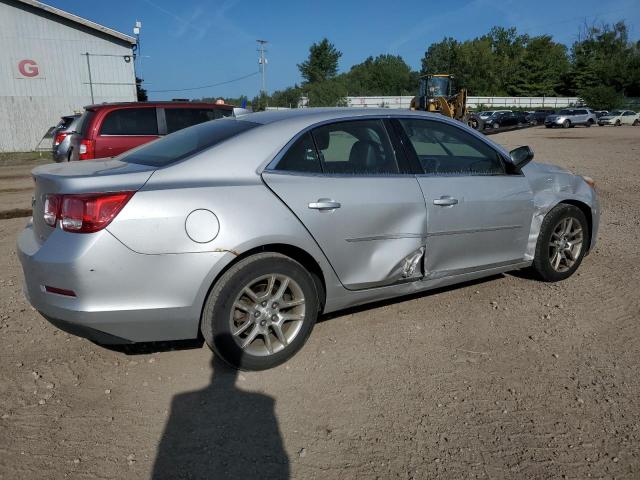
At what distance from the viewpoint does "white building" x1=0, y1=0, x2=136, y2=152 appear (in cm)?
2156

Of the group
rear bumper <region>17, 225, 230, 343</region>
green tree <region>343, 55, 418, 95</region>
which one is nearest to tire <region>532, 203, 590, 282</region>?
rear bumper <region>17, 225, 230, 343</region>

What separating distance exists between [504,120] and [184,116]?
3729cm

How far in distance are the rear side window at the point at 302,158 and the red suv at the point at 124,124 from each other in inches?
231

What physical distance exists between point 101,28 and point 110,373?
22.9m

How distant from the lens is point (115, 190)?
2818mm

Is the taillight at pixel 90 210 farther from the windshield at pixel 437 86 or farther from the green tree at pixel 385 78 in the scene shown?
the green tree at pixel 385 78

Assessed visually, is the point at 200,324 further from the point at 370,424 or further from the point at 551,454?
the point at 551,454

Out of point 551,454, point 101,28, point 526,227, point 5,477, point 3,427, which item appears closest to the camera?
point 5,477

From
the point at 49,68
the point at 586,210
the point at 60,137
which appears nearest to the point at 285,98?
the point at 49,68

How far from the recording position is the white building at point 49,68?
21562mm

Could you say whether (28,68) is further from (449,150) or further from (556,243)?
(556,243)

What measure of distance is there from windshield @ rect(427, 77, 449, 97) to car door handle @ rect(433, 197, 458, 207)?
31.3 meters

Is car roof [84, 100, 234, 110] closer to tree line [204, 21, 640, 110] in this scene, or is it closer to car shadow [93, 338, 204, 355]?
car shadow [93, 338, 204, 355]

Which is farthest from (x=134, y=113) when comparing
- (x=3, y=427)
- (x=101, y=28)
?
(x=101, y=28)
